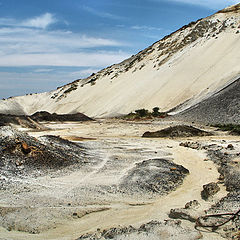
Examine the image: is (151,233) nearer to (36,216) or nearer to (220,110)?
(36,216)

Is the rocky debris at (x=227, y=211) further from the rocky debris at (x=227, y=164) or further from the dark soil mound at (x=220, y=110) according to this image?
the dark soil mound at (x=220, y=110)

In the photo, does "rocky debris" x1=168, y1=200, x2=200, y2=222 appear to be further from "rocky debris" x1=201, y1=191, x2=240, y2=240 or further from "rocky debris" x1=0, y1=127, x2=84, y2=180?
"rocky debris" x1=0, y1=127, x2=84, y2=180

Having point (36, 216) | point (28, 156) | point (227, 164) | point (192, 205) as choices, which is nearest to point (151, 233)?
point (192, 205)

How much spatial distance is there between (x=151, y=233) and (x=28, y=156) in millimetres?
5856

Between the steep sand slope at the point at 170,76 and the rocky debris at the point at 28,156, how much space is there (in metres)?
22.2

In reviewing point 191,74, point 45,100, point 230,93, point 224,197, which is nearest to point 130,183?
point 224,197

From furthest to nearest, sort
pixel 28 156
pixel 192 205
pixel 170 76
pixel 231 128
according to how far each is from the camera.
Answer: pixel 170 76
pixel 231 128
pixel 28 156
pixel 192 205

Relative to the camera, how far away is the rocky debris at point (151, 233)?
512 centimetres

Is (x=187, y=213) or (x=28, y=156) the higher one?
(x=28, y=156)

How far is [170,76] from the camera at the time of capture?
132 feet

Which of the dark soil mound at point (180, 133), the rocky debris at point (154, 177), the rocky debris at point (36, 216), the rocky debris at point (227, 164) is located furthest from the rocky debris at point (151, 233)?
the dark soil mound at point (180, 133)

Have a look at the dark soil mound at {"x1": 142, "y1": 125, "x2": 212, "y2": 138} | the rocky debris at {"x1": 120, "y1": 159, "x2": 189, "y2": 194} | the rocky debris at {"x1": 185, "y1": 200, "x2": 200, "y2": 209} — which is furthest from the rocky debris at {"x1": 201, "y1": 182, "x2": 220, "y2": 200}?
the dark soil mound at {"x1": 142, "y1": 125, "x2": 212, "y2": 138}

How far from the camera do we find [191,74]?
3775 centimetres

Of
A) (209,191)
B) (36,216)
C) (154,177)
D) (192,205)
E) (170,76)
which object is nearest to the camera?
(36,216)
